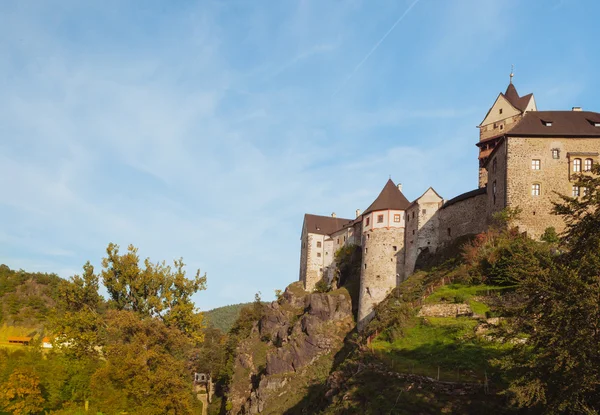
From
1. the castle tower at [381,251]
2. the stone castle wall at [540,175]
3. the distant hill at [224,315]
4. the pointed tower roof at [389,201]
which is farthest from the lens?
the distant hill at [224,315]

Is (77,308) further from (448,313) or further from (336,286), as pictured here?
(336,286)

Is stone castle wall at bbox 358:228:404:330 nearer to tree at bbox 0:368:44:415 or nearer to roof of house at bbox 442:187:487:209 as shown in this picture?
roof of house at bbox 442:187:487:209

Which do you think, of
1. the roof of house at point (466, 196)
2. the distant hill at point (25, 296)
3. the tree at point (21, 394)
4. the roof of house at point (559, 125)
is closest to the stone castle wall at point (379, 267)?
the roof of house at point (466, 196)

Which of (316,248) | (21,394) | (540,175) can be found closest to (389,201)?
(540,175)

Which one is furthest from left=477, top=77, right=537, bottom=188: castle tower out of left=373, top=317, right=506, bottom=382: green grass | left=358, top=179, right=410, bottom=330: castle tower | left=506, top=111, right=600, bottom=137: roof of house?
left=373, top=317, right=506, bottom=382: green grass

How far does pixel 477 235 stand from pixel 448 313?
41.3 feet

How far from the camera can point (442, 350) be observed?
104 feet

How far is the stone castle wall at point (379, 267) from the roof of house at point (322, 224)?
20550mm

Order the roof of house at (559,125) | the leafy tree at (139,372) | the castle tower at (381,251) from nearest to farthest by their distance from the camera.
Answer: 1. the leafy tree at (139,372)
2. the roof of house at (559,125)
3. the castle tower at (381,251)

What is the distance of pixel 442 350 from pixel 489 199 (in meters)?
21.9

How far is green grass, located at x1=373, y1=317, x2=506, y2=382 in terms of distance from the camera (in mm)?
28312

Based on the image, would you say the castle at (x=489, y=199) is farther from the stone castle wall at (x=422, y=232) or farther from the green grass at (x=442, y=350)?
the green grass at (x=442, y=350)

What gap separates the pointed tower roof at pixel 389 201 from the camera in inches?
2385

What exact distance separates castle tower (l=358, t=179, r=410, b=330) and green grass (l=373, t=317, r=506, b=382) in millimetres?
17926
